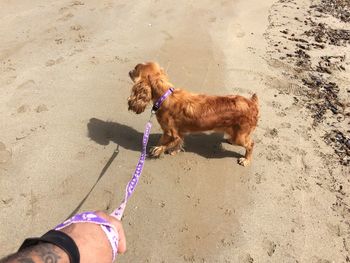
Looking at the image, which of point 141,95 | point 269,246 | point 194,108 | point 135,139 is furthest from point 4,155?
point 269,246

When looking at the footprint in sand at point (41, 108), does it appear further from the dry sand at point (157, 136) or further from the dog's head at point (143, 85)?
the dog's head at point (143, 85)

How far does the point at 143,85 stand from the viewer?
4.62 meters

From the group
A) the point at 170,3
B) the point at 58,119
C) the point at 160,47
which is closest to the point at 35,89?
the point at 58,119

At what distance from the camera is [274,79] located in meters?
6.37

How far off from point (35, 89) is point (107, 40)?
1667mm

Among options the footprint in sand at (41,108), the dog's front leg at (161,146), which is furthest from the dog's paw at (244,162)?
the footprint in sand at (41,108)

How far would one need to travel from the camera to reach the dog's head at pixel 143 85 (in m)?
4.63

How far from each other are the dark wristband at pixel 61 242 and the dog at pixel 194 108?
3.08 metres

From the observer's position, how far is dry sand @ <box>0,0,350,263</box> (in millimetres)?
4246

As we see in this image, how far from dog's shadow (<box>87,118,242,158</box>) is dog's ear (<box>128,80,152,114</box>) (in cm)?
65

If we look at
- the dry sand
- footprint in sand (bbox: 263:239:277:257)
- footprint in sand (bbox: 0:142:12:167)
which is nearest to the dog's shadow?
the dry sand

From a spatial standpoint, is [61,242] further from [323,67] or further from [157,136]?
[323,67]

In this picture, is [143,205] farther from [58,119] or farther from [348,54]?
[348,54]

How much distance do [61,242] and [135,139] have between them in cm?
366
